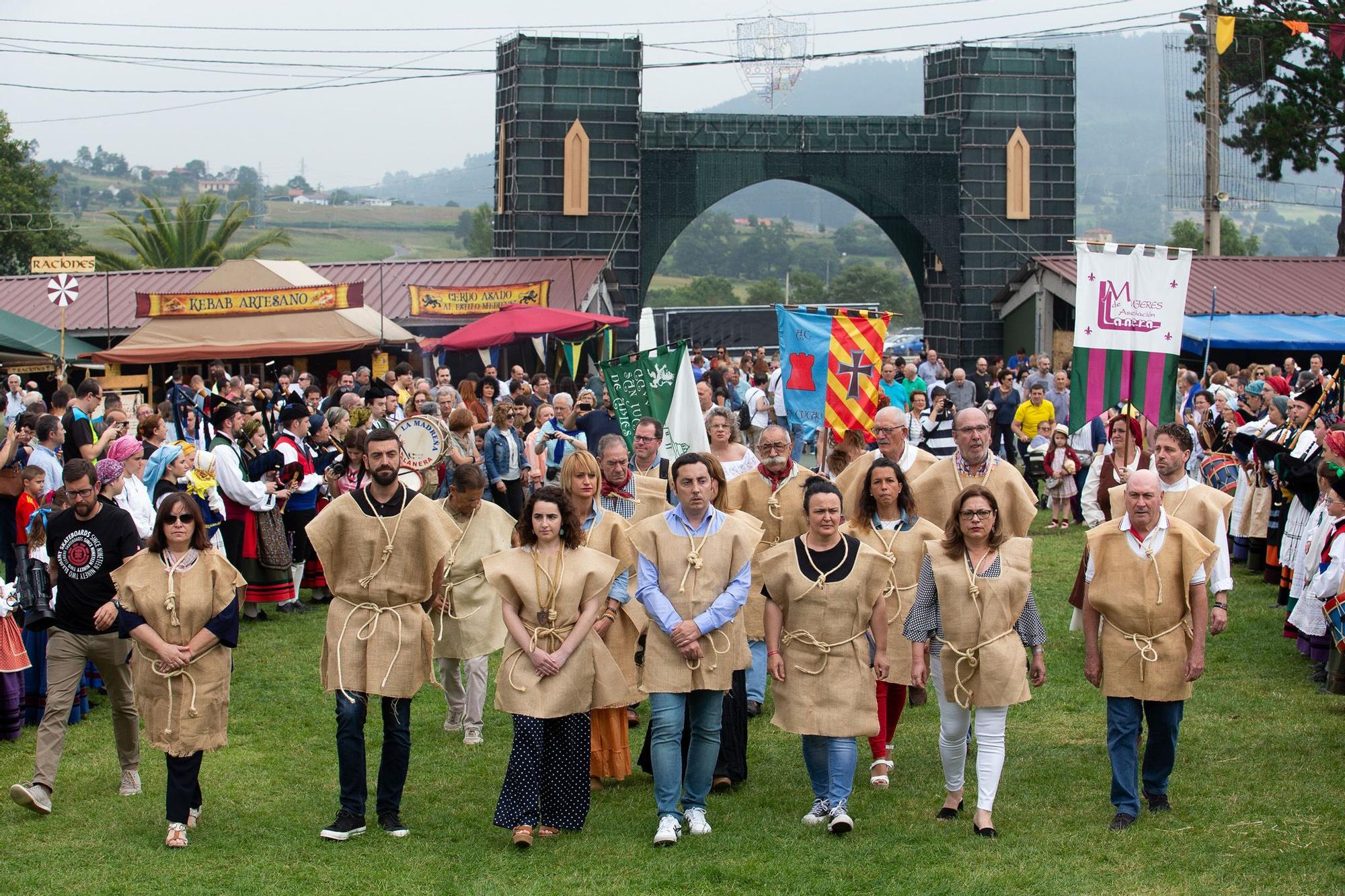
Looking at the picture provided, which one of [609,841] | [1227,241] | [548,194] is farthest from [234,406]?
[1227,241]

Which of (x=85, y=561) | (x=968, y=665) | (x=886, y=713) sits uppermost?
(x=85, y=561)

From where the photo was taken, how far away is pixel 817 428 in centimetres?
1152

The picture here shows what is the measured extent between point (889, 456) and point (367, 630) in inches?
121

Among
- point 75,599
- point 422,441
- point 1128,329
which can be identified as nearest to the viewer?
point 75,599

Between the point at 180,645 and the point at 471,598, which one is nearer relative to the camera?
the point at 180,645

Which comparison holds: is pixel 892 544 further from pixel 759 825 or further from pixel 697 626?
pixel 759 825

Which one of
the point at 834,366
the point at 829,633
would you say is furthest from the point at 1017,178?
the point at 829,633

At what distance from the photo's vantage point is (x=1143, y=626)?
23.2 ft

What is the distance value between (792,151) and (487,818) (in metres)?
27.3

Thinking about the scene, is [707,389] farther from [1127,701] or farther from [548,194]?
[548,194]

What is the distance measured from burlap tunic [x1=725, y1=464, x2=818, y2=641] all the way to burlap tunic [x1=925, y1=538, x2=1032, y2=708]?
5.04 feet

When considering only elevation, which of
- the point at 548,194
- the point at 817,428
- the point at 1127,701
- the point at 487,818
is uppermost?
the point at 548,194

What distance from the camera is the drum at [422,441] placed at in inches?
472

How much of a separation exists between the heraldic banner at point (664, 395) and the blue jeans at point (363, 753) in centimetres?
403
